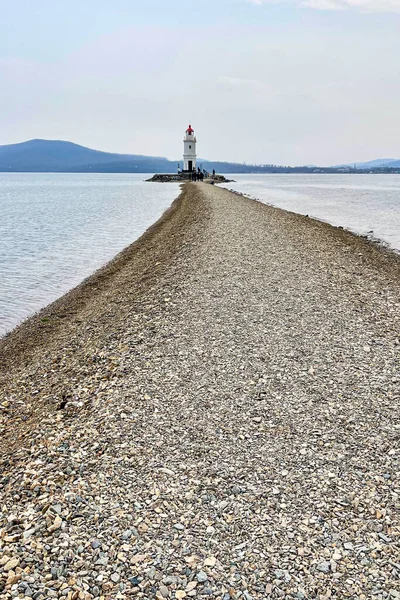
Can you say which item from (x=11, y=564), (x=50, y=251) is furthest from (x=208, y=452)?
(x=50, y=251)

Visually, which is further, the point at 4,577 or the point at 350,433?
the point at 350,433

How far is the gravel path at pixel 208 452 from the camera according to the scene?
4.00 meters

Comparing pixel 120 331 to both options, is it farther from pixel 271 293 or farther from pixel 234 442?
pixel 234 442

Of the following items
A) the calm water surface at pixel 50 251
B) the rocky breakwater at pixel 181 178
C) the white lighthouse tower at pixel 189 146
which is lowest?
the calm water surface at pixel 50 251

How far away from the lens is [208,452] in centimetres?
555

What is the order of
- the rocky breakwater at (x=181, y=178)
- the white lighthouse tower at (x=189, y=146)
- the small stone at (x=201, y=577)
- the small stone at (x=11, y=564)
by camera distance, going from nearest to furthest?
the small stone at (x=201, y=577) < the small stone at (x=11, y=564) < the white lighthouse tower at (x=189, y=146) < the rocky breakwater at (x=181, y=178)

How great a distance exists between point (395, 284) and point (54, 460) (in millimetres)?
10713

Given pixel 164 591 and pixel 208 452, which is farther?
pixel 208 452

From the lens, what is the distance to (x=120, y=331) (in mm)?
9992

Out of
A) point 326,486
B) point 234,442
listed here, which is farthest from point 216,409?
point 326,486

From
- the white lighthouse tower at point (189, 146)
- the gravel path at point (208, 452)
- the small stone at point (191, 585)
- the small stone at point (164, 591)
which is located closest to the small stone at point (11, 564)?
the gravel path at point (208, 452)

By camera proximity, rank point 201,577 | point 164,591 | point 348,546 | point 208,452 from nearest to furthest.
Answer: point 164,591 < point 201,577 < point 348,546 < point 208,452

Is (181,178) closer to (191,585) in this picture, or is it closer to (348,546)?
(348,546)

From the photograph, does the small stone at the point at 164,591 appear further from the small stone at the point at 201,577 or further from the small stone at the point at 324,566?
the small stone at the point at 324,566
